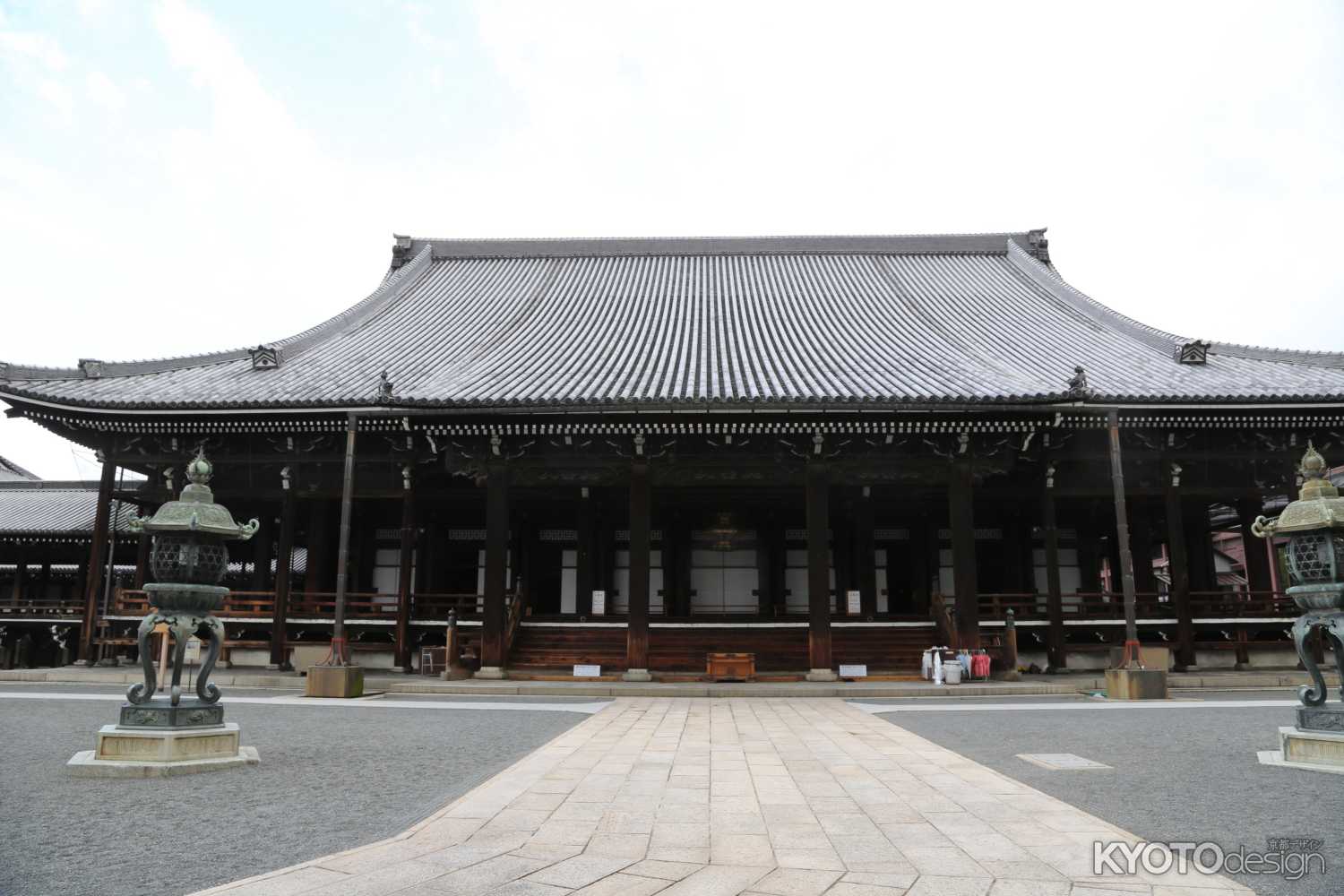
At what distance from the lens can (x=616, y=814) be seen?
5094 mm

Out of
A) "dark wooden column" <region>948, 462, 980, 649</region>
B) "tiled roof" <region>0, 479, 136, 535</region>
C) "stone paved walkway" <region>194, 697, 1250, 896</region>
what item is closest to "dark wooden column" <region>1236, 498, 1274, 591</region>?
"dark wooden column" <region>948, 462, 980, 649</region>

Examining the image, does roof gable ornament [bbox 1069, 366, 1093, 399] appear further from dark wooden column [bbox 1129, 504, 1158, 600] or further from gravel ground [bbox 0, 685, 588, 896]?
gravel ground [bbox 0, 685, 588, 896]

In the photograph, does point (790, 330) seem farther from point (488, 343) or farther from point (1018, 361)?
point (488, 343)

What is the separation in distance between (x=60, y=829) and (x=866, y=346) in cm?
1731

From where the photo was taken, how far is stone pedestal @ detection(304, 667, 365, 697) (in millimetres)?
12883

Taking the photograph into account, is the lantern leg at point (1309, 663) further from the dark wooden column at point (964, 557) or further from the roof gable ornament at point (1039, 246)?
the roof gable ornament at point (1039, 246)

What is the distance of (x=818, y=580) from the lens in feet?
49.3

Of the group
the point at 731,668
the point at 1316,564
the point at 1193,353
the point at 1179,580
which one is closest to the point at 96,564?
the point at 731,668

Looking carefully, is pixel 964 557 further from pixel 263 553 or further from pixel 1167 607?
pixel 263 553

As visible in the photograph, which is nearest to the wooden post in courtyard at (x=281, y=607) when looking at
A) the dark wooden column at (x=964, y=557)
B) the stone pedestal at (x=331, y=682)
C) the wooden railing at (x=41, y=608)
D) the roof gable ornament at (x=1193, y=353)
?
the stone pedestal at (x=331, y=682)

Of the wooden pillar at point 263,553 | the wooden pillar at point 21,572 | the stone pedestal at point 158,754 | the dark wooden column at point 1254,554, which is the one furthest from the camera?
the wooden pillar at point 21,572

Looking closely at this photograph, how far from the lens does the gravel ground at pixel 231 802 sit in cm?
405

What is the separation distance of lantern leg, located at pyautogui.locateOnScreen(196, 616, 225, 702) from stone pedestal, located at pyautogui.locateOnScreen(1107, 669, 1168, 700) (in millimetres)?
12647

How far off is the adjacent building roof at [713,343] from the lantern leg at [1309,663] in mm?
7308
